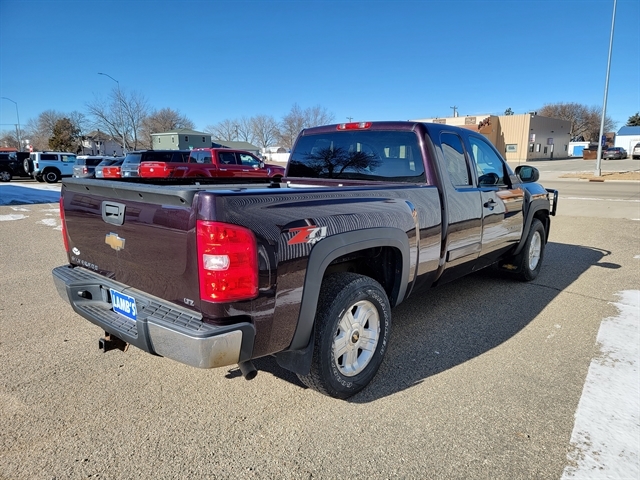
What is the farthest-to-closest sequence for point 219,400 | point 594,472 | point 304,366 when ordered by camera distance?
point 219,400
point 304,366
point 594,472

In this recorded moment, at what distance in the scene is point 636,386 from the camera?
3.27 meters

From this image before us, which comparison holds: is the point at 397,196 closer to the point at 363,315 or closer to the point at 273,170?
the point at 363,315

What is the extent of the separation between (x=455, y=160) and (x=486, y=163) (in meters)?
0.77

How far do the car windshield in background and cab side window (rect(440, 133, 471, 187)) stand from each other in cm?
33

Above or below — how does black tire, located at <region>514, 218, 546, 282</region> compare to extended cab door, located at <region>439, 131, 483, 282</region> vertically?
below

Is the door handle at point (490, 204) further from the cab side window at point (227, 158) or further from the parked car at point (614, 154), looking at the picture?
the parked car at point (614, 154)

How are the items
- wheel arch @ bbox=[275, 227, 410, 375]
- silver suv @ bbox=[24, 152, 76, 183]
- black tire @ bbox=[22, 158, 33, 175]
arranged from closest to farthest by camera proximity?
wheel arch @ bbox=[275, 227, 410, 375] < silver suv @ bbox=[24, 152, 76, 183] < black tire @ bbox=[22, 158, 33, 175]

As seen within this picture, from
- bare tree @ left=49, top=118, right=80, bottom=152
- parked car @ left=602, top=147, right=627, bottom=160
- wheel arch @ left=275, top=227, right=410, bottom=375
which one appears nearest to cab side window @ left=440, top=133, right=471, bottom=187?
wheel arch @ left=275, top=227, right=410, bottom=375

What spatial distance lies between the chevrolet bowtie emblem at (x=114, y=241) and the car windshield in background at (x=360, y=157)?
220 cm

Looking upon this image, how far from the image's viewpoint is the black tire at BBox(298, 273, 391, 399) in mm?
2791

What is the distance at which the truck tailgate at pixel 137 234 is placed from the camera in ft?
7.69

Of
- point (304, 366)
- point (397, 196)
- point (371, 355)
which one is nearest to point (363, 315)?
point (371, 355)

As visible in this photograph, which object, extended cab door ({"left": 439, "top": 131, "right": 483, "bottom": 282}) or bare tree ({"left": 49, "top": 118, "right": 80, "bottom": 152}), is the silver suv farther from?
bare tree ({"left": 49, "top": 118, "right": 80, "bottom": 152})

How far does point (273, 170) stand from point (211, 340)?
57.8 ft
